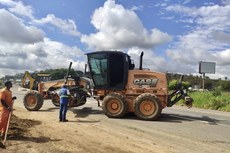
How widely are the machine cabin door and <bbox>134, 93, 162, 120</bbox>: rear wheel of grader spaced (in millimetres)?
1477

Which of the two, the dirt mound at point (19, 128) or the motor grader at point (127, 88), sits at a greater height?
the motor grader at point (127, 88)

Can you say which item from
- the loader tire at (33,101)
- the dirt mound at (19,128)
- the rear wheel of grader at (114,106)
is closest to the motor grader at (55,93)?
the loader tire at (33,101)

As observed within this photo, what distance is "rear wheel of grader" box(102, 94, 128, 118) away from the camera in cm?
1859

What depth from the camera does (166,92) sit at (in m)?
18.8

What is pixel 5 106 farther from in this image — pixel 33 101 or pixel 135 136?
pixel 33 101

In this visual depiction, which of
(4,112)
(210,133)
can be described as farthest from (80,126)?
(210,133)

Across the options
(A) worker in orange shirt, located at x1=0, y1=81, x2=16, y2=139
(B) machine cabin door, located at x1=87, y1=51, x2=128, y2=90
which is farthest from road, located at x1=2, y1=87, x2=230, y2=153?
(B) machine cabin door, located at x1=87, y1=51, x2=128, y2=90

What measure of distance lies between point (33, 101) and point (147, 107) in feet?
23.2

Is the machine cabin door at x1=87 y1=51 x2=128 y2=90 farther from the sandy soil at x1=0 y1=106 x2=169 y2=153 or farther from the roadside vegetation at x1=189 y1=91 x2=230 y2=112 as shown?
the roadside vegetation at x1=189 y1=91 x2=230 y2=112

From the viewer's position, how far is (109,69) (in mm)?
19562

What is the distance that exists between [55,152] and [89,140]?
2.10 m

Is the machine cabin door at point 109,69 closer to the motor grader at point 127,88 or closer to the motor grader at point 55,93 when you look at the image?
the motor grader at point 127,88

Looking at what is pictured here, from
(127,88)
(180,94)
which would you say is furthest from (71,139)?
(180,94)

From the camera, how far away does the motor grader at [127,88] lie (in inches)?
721
